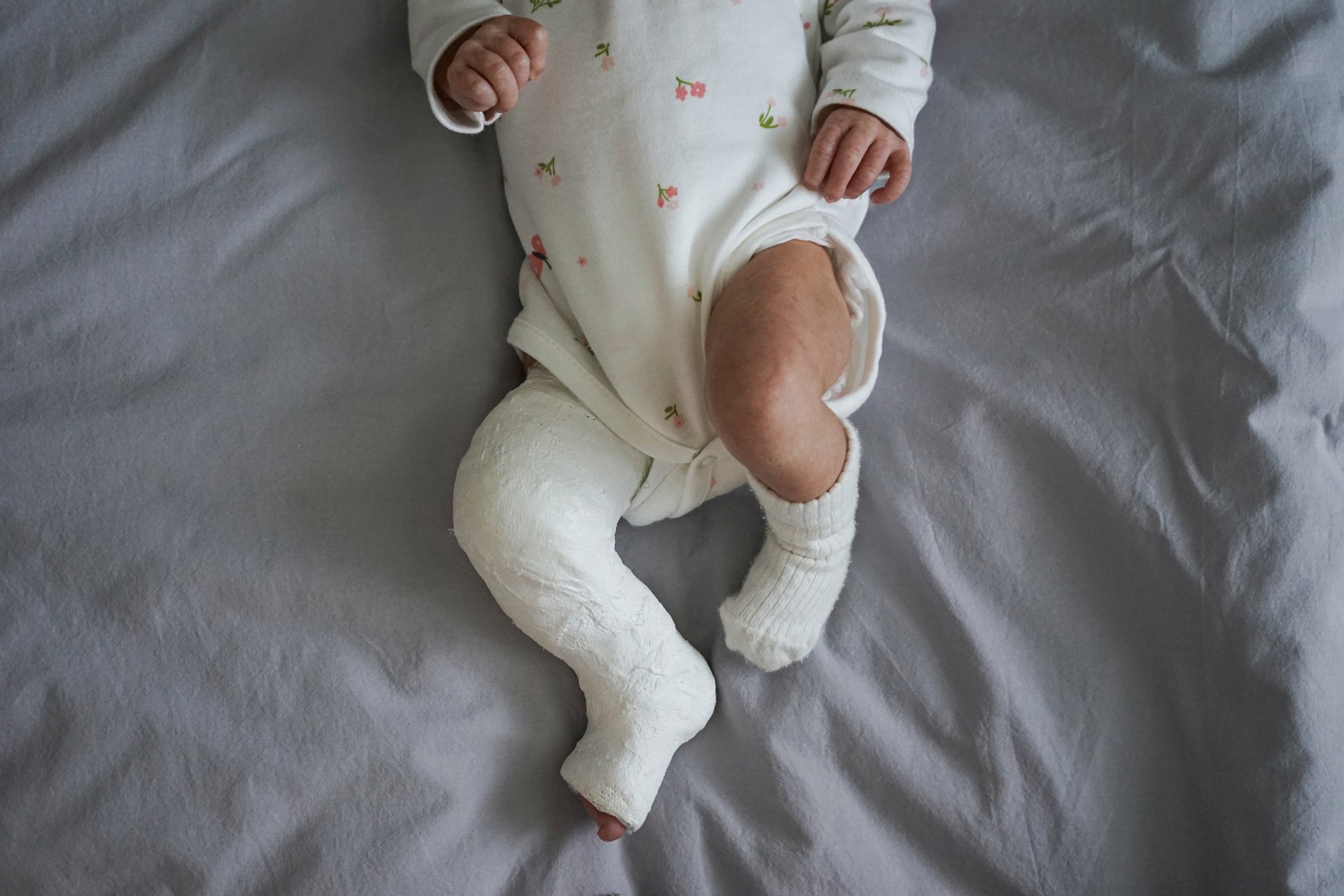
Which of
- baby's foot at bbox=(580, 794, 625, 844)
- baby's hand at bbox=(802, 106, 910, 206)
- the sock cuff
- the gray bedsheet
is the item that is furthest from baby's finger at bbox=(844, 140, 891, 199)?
baby's foot at bbox=(580, 794, 625, 844)

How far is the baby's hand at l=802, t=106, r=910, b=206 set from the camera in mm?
868

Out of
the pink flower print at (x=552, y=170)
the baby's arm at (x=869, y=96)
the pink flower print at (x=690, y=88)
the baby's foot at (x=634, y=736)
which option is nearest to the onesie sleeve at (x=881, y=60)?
the baby's arm at (x=869, y=96)

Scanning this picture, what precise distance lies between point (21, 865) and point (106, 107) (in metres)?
0.73

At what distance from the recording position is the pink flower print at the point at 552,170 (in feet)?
2.97

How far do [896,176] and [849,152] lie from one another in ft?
0.26

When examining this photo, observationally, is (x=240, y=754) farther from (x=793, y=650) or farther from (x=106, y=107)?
(x=106, y=107)

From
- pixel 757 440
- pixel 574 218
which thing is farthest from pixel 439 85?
pixel 757 440

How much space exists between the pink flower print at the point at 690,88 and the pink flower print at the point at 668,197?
10 centimetres

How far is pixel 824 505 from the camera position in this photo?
81 centimetres

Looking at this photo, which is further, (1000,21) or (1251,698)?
(1000,21)

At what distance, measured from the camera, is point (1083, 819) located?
33.2 inches

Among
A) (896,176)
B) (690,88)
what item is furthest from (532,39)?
(896,176)

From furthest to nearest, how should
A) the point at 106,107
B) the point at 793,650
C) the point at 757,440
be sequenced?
the point at 106,107, the point at 793,650, the point at 757,440

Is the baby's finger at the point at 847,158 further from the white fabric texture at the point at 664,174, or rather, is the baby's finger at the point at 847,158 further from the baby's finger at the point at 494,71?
the baby's finger at the point at 494,71
